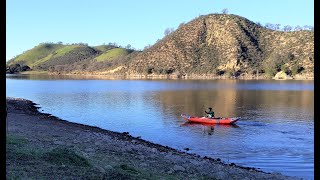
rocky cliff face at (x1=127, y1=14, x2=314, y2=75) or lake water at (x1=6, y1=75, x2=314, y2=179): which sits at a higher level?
rocky cliff face at (x1=127, y1=14, x2=314, y2=75)

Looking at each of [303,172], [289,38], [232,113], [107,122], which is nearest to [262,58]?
[289,38]

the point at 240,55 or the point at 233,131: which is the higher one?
the point at 240,55

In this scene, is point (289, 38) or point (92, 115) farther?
point (289, 38)

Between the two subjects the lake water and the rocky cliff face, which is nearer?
the lake water

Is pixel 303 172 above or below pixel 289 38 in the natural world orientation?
below

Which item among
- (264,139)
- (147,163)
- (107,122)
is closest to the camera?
(147,163)

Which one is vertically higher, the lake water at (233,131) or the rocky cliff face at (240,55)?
the rocky cliff face at (240,55)

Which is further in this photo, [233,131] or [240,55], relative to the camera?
[240,55]

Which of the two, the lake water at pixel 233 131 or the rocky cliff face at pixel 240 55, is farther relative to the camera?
the rocky cliff face at pixel 240 55

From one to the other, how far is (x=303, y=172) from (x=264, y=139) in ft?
33.2

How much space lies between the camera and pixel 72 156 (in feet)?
36.7
